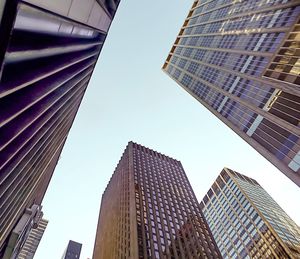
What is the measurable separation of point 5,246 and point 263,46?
68.9m

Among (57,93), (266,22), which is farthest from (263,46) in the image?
(57,93)

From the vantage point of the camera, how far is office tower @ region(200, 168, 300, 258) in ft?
339

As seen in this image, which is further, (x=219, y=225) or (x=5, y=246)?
(x=219, y=225)

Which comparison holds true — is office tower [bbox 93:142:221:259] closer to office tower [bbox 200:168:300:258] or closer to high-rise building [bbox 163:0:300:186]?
office tower [bbox 200:168:300:258]

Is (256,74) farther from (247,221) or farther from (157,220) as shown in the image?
(247,221)

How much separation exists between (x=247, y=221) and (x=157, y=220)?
184 feet

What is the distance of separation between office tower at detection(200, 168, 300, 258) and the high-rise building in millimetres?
59579

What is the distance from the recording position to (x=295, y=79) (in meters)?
50.2

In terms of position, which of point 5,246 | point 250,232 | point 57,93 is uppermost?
point 57,93

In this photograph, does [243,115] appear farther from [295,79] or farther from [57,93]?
[57,93]

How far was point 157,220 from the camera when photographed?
83625 mm

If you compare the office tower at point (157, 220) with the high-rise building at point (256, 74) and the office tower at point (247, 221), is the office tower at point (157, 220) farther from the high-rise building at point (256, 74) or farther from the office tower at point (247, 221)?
the high-rise building at point (256, 74)

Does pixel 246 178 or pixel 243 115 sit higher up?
pixel 243 115

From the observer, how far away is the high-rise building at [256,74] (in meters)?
49.6
